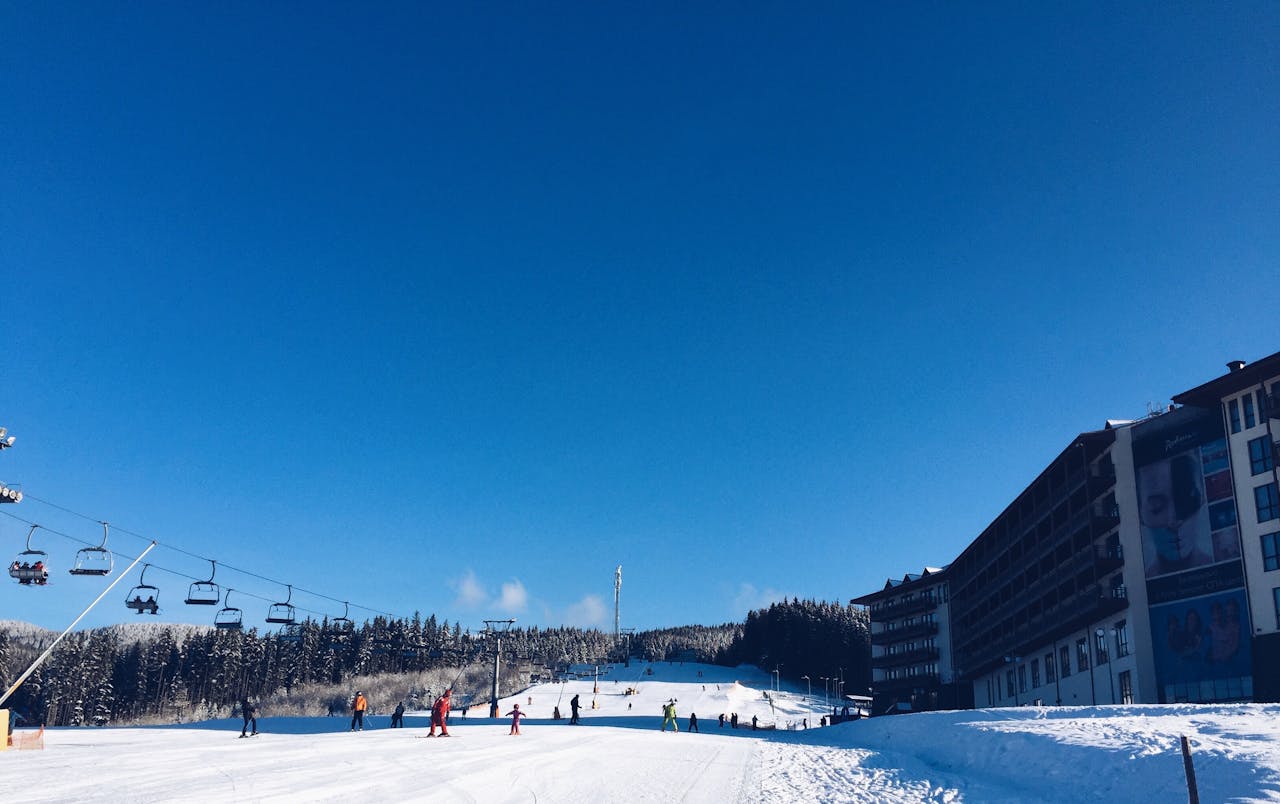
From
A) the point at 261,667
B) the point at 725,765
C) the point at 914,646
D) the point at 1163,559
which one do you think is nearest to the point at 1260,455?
the point at 1163,559

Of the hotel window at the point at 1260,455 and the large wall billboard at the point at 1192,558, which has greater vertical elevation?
the hotel window at the point at 1260,455

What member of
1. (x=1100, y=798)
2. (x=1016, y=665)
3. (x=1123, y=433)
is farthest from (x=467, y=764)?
(x=1016, y=665)

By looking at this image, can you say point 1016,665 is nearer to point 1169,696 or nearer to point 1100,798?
point 1169,696

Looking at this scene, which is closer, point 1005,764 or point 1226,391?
point 1005,764

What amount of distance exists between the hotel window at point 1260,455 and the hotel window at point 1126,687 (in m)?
15.4

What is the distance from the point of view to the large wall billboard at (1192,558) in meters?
53.9

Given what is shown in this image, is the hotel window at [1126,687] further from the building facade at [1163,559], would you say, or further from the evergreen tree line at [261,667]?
the evergreen tree line at [261,667]

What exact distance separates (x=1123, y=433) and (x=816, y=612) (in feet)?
417

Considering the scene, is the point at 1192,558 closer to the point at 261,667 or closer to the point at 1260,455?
the point at 1260,455

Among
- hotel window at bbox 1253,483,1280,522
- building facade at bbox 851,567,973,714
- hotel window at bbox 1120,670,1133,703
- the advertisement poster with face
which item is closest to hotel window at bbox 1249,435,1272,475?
hotel window at bbox 1253,483,1280,522

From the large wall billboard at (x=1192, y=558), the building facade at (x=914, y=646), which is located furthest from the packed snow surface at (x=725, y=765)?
the building facade at (x=914, y=646)

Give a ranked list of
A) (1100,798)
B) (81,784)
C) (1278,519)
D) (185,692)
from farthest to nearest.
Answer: (185,692) → (1278,519) → (81,784) → (1100,798)

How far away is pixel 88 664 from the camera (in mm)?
148875

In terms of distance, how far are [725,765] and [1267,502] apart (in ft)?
131
